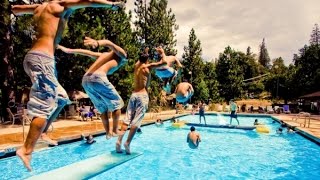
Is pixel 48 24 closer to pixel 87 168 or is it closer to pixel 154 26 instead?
pixel 87 168

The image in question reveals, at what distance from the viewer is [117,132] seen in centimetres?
636

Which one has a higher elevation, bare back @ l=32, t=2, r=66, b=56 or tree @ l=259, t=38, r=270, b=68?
tree @ l=259, t=38, r=270, b=68

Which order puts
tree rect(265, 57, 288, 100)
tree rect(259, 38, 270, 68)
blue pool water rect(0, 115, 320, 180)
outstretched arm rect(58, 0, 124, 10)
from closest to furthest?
outstretched arm rect(58, 0, 124, 10), blue pool water rect(0, 115, 320, 180), tree rect(265, 57, 288, 100), tree rect(259, 38, 270, 68)

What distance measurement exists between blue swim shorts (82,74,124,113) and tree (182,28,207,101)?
1769 inches

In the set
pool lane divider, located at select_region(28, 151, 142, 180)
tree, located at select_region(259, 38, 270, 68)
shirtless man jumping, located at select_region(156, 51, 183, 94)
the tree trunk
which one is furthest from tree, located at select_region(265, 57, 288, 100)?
tree, located at select_region(259, 38, 270, 68)

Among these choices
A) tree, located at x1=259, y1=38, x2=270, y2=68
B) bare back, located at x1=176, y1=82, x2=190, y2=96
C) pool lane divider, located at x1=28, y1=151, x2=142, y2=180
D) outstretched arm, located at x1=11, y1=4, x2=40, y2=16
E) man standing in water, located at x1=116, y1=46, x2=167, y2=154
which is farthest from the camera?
tree, located at x1=259, y1=38, x2=270, y2=68

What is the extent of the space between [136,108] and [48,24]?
332 cm

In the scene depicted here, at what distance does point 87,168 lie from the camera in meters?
5.23

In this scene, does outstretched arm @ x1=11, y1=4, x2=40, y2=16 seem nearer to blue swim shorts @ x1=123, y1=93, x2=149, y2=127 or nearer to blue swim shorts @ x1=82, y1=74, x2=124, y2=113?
blue swim shorts @ x1=82, y1=74, x2=124, y2=113

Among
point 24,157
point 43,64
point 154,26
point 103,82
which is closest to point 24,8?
point 43,64

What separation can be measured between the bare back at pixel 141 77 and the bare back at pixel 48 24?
2.94m

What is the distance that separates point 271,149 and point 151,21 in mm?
31660

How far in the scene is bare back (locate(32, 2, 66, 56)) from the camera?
4137 mm

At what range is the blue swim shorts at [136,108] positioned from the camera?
7.00m
